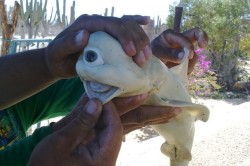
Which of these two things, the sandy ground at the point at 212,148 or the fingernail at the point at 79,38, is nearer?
the fingernail at the point at 79,38

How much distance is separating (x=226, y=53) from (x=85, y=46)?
10.8 meters

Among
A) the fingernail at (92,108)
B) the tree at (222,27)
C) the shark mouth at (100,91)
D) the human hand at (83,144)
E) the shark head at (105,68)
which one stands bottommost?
the tree at (222,27)

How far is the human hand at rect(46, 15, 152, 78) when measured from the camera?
3.46ft

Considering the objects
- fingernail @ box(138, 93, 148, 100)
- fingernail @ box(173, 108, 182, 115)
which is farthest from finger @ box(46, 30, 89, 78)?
fingernail @ box(173, 108, 182, 115)

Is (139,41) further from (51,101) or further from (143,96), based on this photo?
(51,101)

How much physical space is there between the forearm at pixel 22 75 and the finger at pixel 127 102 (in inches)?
10.3

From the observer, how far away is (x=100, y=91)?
107 centimetres

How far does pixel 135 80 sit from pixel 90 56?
0.15 meters

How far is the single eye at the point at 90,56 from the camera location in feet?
3.39

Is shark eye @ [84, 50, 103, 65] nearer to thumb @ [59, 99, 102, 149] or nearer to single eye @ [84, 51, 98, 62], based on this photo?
single eye @ [84, 51, 98, 62]

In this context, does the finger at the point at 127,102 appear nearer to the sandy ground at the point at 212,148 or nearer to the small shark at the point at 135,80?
the small shark at the point at 135,80

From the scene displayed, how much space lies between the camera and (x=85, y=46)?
1047 mm

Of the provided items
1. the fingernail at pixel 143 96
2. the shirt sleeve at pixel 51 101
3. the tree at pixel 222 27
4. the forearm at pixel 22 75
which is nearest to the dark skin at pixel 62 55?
the forearm at pixel 22 75

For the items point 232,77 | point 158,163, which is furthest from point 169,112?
point 232,77
